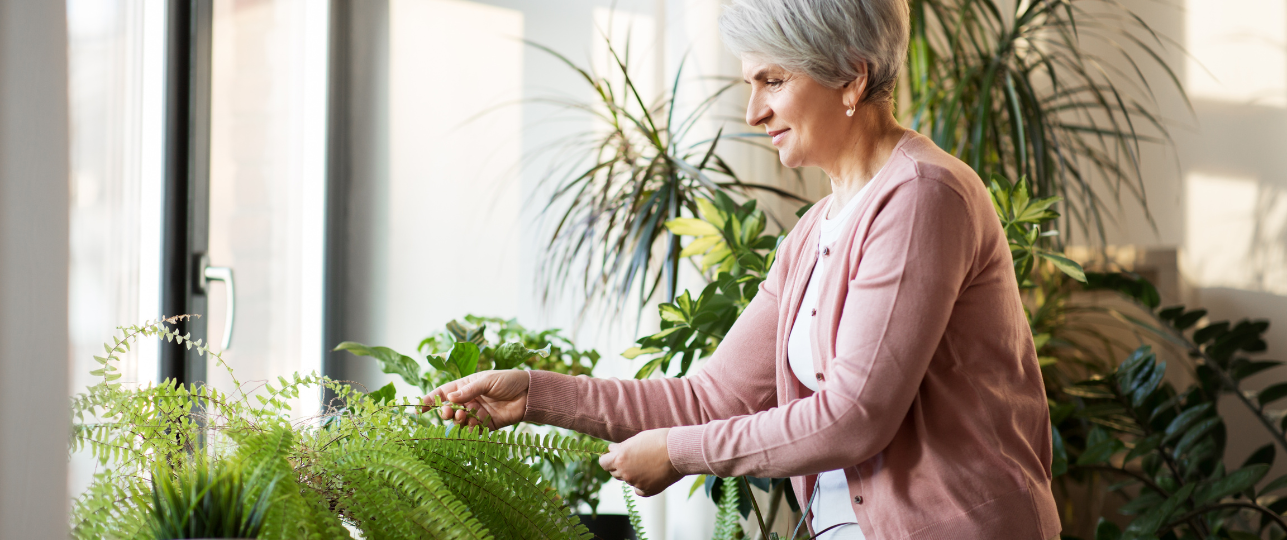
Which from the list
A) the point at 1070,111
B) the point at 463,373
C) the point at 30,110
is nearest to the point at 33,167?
the point at 30,110

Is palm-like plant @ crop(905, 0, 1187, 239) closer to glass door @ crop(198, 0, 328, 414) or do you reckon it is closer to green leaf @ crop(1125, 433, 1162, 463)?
green leaf @ crop(1125, 433, 1162, 463)

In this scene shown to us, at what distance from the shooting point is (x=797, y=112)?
107 cm

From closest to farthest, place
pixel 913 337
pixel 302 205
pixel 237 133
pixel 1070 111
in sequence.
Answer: pixel 913 337 < pixel 237 133 < pixel 302 205 < pixel 1070 111

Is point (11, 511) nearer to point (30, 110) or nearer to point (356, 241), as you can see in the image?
point (30, 110)

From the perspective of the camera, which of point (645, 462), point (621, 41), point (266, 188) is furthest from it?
point (621, 41)

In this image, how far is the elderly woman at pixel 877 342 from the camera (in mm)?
917

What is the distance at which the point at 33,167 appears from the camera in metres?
0.75

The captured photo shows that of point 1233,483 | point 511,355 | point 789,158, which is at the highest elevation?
point 789,158

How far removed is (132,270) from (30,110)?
1069mm

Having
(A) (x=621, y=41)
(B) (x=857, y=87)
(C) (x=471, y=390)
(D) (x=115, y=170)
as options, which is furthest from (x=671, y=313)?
(A) (x=621, y=41)

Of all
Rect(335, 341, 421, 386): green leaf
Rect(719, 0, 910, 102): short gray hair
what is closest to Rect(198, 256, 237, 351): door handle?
Rect(335, 341, 421, 386): green leaf

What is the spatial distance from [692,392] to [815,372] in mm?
279

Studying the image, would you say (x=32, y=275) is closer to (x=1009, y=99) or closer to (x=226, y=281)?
(x=226, y=281)

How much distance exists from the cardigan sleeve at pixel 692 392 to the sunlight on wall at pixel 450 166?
137cm
